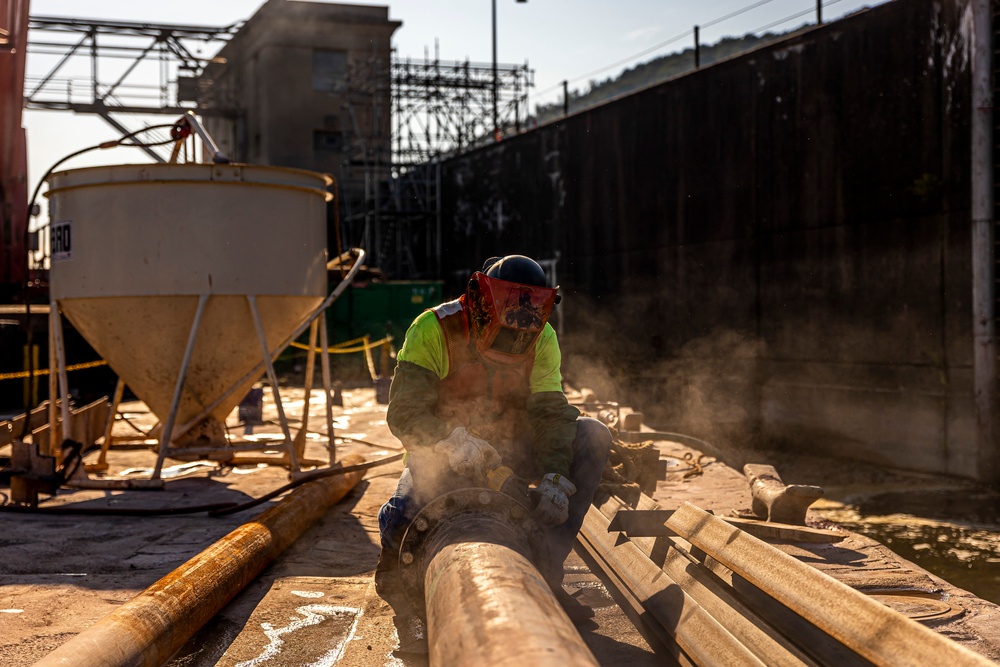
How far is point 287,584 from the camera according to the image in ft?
14.8

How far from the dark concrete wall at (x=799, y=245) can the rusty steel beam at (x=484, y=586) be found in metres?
7.20

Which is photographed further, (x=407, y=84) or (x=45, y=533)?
(x=407, y=84)

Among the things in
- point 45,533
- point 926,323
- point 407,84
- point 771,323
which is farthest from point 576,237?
point 407,84

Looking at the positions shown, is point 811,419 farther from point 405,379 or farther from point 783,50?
point 405,379

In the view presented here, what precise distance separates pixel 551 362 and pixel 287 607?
64.3 inches

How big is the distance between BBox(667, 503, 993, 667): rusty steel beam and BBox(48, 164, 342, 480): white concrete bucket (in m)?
4.35

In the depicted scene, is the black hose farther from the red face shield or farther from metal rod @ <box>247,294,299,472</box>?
the red face shield

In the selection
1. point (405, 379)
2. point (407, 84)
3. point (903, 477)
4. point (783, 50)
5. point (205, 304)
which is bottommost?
point (903, 477)

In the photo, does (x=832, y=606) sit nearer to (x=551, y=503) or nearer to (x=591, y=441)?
(x=551, y=503)

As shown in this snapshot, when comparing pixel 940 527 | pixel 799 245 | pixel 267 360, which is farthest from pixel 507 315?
pixel 799 245

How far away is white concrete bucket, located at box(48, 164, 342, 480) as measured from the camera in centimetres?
705

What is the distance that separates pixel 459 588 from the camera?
2.75 metres

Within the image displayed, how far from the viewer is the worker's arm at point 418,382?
3918 millimetres

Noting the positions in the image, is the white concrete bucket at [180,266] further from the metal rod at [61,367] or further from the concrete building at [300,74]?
the concrete building at [300,74]
